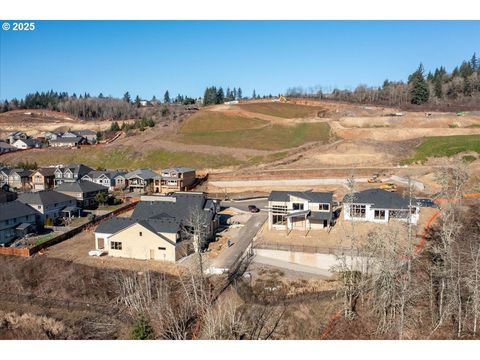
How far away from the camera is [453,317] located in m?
19.5

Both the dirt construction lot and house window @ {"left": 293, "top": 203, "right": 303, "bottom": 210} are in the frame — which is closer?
the dirt construction lot

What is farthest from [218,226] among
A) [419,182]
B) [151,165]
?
[151,165]

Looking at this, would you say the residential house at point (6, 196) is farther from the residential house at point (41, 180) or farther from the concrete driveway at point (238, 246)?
the concrete driveway at point (238, 246)

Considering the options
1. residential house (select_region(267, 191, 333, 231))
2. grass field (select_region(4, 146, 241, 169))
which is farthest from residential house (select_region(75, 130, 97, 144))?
residential house (select_region(267, 191, 333, 231))

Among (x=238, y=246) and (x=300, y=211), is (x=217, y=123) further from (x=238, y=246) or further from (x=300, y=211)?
(x=238, y=246)

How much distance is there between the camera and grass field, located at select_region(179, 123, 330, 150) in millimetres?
70562

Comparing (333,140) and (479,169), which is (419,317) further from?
(333,140)

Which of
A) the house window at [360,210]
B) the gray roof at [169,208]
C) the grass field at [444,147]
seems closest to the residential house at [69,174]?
the gray roof at [169,208]

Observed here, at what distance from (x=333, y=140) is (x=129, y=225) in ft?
161

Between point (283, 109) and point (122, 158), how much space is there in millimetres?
45894

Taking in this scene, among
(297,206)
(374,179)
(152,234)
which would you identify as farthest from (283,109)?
(152,234)

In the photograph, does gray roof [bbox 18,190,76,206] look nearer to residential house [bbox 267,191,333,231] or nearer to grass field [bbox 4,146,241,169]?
residential house [bbox 267,191,333,231]

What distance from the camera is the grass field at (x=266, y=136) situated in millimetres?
70562

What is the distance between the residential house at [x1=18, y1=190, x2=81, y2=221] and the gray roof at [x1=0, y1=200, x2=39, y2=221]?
120 centimetres
